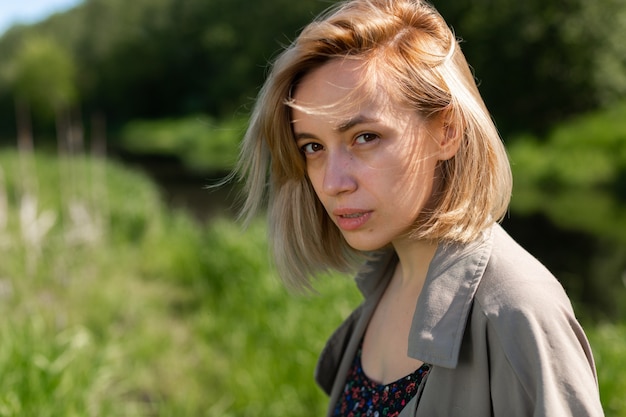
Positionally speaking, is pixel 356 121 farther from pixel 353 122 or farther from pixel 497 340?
pixel 497 340

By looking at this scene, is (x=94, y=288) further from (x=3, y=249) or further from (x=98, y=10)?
(x=98, y=10)

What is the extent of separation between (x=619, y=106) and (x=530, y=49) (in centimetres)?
284

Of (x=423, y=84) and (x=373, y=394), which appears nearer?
(x=423, y=84)

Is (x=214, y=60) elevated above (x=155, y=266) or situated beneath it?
elevated above

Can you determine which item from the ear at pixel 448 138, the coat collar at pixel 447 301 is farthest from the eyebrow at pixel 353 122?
the coat collar at pixel 447 301

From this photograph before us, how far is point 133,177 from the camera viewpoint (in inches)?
528

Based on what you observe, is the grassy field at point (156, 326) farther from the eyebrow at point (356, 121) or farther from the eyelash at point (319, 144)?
the eyebrow at point (356, 121)

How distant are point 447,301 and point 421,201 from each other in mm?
215

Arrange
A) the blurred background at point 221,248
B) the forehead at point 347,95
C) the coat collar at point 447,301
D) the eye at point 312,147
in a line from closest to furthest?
the coat collar at point 447,301
the forehead at point 347,95
the eye at point 312,147
the blurred background at point 221,248

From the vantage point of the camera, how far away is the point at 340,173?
4.13 ft

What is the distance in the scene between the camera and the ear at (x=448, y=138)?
1.23m

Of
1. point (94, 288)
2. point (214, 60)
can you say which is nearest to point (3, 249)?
point (94, 288)

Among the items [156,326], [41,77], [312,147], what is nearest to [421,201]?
[312,147]

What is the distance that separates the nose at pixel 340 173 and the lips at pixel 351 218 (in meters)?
0.04
